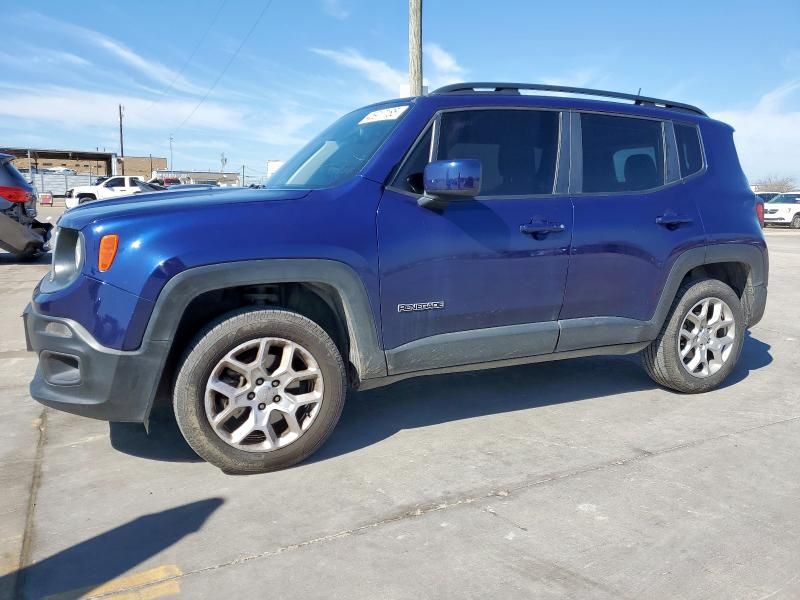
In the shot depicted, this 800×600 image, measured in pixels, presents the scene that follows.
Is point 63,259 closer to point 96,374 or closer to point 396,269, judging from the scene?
point 96,374

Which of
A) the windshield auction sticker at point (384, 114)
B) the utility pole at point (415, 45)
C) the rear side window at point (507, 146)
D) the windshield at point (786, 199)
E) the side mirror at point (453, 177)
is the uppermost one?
the utility pole at point (415, 45)

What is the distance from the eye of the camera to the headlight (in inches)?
121

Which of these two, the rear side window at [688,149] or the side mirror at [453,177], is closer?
the side mirror at [453,177]

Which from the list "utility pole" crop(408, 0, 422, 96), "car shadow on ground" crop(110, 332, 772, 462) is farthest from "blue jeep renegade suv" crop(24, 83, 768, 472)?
"utility pole" crop(408, 0, 422, 96)

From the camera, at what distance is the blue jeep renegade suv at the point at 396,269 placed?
289cm

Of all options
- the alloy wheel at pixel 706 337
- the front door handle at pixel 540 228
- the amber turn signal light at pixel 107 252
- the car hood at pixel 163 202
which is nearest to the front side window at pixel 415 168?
the car hood at pixel 163 202

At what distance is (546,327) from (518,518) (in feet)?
4.23

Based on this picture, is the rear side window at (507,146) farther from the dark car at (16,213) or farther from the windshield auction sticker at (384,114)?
the dark car at (16,213)

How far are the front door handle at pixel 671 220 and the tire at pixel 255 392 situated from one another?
2.26m

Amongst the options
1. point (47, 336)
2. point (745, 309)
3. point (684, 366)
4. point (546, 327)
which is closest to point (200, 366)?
point (47, 336)

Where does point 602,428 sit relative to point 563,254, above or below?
below

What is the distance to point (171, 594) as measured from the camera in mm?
2229

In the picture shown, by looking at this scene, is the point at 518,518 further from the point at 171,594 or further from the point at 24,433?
the point at 24,433

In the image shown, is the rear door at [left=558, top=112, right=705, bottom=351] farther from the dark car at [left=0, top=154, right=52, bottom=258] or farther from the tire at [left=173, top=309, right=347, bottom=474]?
the dark car at [left=0, top=154, right=52, bottom=258]
